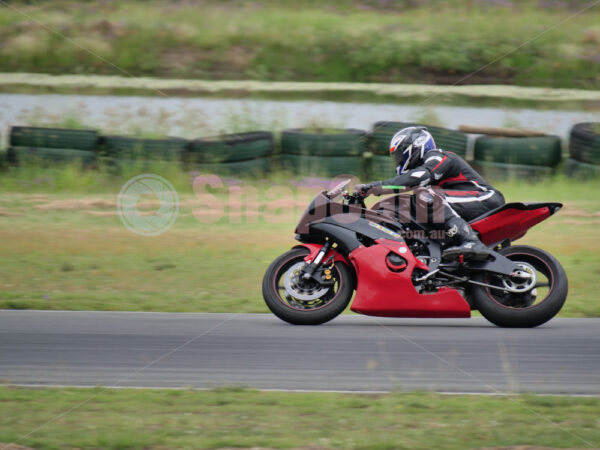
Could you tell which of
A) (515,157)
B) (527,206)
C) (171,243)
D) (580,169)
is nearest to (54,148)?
(171,243)

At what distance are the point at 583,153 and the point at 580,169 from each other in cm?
28

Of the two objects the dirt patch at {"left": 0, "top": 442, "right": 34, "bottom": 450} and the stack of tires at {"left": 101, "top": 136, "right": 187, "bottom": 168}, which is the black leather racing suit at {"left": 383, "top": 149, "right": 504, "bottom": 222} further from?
the stack of tires at {"left": 101, "top": 136, "right": 187, "bottom": 168}

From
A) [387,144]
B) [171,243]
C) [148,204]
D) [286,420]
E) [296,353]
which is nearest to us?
[286,420]

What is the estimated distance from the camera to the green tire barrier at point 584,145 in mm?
13430

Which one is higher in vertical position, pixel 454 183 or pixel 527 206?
pixel 454 183

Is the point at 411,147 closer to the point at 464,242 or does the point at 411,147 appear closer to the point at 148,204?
the point at 464,242

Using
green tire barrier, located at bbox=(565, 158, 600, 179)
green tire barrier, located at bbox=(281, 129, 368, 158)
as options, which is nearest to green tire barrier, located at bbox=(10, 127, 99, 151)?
green tire barrier, located at bbox=(281, 129, 368, 158)

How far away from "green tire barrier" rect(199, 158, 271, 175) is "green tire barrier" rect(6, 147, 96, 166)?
217 cm

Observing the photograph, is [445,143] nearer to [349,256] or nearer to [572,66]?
[349,256]

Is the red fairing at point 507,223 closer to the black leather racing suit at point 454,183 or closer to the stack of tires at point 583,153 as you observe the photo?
the black leather racing suit at point 454,183

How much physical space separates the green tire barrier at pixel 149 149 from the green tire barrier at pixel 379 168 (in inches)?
127

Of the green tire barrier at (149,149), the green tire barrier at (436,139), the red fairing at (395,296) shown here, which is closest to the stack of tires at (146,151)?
the green tire barrier at (149,149)

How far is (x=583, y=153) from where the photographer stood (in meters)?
13.6

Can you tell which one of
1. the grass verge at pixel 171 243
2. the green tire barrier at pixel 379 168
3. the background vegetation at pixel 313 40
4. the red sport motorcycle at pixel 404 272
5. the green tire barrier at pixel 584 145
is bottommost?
the grass verge at pixel 171 243
